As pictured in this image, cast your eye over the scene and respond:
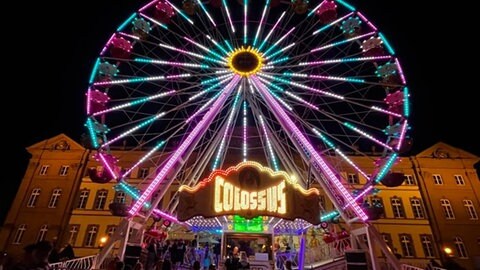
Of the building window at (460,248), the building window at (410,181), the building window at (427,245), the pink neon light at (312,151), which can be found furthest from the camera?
the building window at (410,181)

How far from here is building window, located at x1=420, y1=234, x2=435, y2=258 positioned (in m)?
33.8

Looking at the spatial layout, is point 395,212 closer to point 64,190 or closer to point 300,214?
point 300,214

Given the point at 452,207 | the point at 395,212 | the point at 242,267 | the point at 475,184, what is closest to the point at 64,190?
the point at 242,267

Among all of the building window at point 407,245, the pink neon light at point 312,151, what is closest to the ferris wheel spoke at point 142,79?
the pink neon light at point 312,151

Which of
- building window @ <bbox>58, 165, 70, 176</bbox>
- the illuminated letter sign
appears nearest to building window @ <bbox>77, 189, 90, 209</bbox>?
building window @ <bbox>58, 165, 70, 176</bbox>

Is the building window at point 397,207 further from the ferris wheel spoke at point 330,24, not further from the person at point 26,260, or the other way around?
the person at point 26,260

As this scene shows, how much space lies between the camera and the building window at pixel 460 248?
3275cm

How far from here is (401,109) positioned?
1700cm

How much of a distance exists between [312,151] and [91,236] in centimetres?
2750

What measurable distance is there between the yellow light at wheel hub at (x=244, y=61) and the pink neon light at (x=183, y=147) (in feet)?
2.08

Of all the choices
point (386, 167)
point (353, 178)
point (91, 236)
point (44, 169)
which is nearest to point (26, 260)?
point (386, 167)

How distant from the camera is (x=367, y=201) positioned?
33719 millimetres

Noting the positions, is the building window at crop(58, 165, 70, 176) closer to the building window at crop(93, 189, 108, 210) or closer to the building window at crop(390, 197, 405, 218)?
the building window at crop(93, 189, 108, 210)

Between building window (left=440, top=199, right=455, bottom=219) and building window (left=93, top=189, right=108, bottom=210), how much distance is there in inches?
1417
